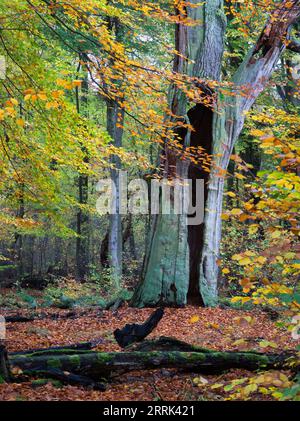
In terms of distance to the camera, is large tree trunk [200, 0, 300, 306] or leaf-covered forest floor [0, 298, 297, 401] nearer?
leaf-covered forest floor [0, 298, 297, 401]

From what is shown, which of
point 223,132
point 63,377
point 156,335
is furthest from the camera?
point 223,132

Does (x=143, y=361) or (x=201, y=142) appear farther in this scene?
(x=201, y=142)

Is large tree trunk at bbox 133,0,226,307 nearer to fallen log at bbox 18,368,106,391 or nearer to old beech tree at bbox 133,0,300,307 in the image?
old beech tree at bbox 133,0,300,307

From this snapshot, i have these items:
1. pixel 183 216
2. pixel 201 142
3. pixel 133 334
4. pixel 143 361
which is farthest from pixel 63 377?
pixel 201 142

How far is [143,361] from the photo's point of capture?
5.00m

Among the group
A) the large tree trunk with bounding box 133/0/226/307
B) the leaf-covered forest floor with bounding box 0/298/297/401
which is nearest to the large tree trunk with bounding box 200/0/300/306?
the large tree trunk with bounding box 133/0/226/307

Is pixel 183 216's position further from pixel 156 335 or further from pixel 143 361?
pixel 143 361

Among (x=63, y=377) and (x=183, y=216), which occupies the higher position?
(x=183, y=216)

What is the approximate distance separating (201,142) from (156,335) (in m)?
5.62

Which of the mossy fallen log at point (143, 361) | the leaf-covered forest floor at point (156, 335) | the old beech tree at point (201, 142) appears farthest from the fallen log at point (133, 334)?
the old beech tree at point (201, 142)

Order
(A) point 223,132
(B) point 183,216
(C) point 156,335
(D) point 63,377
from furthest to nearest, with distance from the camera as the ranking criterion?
(A) point 223,132
(B) point 183,216
(C) point 156,335
(D) point 63,377

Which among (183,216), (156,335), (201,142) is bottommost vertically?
(156,335)

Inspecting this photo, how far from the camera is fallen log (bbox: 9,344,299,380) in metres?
4.75
